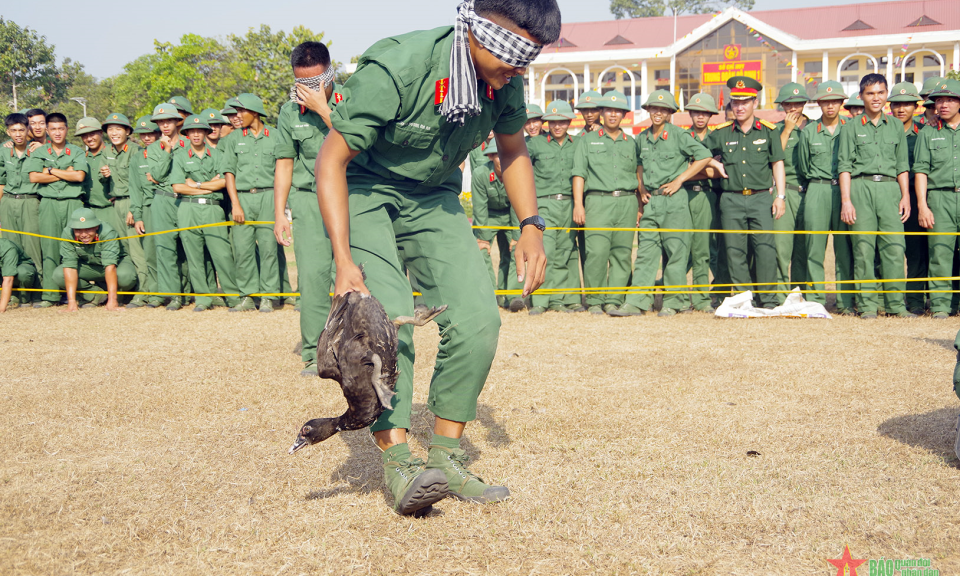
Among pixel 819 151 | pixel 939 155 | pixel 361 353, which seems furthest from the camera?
pixel 819 151

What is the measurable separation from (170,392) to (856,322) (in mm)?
6510

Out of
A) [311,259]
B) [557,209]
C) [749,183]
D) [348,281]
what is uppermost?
[749,183]

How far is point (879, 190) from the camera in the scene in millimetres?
8469

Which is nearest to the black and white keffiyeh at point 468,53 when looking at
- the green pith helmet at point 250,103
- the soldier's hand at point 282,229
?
the soldier's hand at point 282,229

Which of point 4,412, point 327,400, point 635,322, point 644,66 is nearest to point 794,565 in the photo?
point 327,400

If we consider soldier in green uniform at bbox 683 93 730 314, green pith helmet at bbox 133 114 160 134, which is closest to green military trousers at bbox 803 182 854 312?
soldier in green uniform at bbox 683 93 730 314

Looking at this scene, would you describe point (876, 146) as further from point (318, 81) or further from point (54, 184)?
point (54, 184)

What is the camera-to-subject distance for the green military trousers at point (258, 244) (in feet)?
31.3

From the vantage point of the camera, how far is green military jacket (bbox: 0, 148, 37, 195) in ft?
33.8

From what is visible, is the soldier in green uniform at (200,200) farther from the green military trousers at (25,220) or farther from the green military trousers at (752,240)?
the green military trousers at (752,240)

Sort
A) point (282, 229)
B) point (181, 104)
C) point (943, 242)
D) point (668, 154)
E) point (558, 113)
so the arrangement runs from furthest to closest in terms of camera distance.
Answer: point (181, 104) < point (558, 113) < point (668, 154) < point (943, 242) < point (282, 229)

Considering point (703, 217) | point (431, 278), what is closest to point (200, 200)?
point (703, 217)

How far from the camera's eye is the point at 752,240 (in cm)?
909

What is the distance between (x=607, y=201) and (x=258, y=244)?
416 cm
